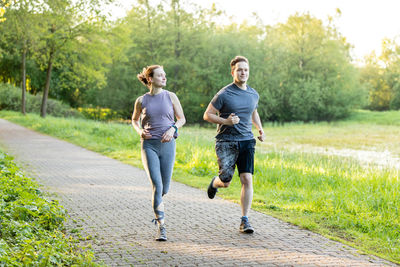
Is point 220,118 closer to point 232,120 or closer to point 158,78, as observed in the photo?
point 232,120

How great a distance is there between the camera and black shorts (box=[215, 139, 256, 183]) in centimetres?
595

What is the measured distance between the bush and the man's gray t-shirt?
40.5 m

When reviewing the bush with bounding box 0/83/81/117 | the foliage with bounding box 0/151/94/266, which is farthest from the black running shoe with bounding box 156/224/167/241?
the bush with bounding box 0/83/81/117

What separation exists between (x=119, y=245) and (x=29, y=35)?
23122 millimetres

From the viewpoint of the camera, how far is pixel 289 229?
6.22 m

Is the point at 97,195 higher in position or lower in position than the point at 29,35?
lower

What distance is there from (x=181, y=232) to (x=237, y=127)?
151cm

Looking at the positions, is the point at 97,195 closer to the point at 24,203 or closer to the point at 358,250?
the point at 24,203

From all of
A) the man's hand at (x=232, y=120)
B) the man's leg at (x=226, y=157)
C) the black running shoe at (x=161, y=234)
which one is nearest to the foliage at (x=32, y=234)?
the black running shoe at (x=161, y=234)

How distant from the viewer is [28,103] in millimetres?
44062

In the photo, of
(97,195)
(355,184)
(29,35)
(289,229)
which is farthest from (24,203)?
(29,35)

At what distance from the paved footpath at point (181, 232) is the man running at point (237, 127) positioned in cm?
55

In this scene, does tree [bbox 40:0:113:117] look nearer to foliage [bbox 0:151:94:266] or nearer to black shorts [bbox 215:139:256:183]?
foliage [bbox 0:151:94:266]

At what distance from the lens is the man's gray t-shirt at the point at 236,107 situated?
5.86 metres
